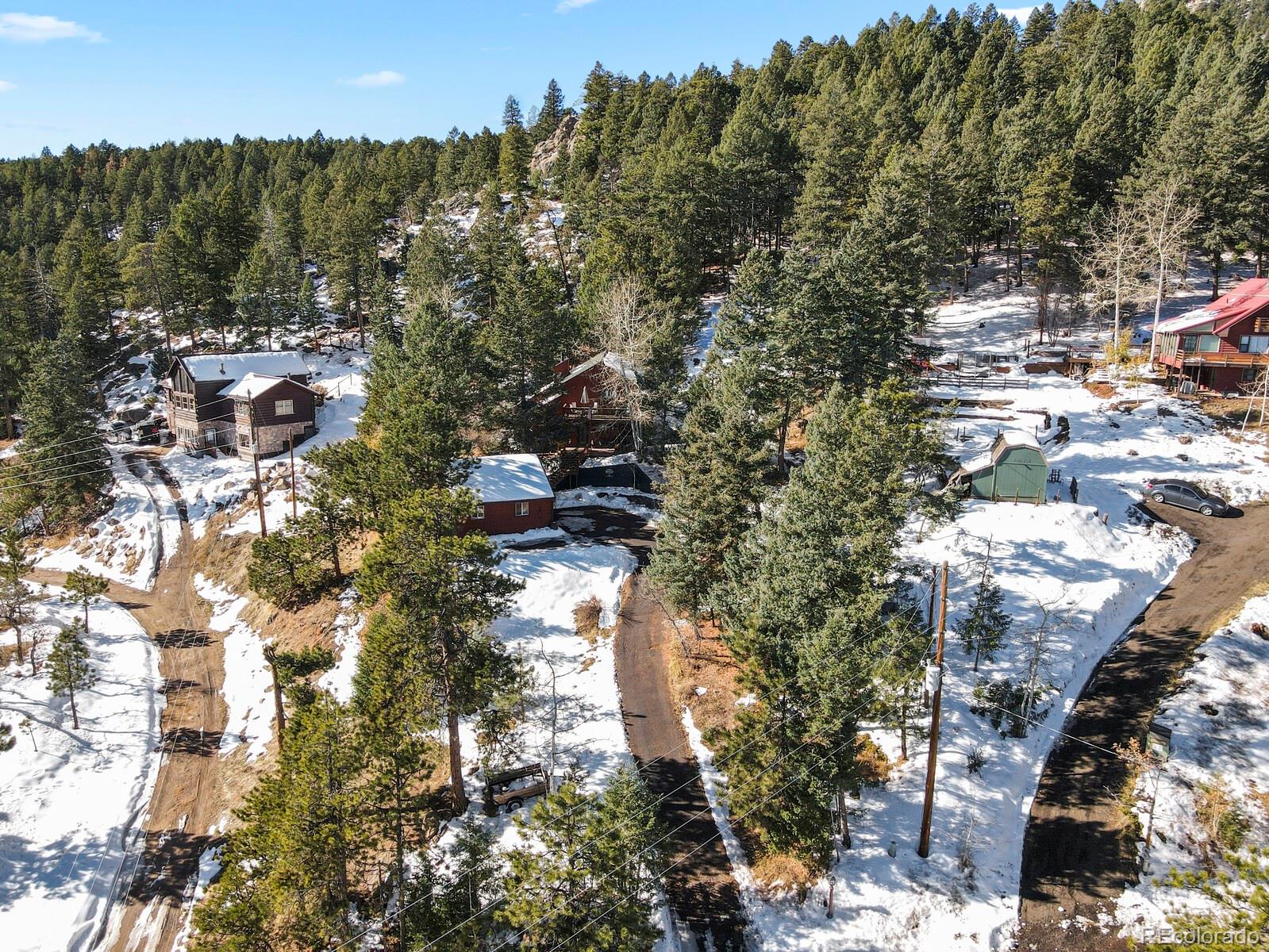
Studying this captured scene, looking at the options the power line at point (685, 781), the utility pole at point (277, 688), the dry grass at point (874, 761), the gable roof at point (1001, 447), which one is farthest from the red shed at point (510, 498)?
the gable roof at point (1001, 447)

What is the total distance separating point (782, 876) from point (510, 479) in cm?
2450

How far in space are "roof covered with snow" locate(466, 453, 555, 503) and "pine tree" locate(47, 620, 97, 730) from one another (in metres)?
19.4

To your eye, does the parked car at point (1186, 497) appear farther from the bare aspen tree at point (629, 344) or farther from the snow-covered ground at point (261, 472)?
the snow-covered ground at point (261, 472)

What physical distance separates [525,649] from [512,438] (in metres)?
19.5

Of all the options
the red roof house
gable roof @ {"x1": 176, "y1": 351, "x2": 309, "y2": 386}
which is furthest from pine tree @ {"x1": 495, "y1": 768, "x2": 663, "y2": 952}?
gable roof @ {"x1": 176, "y1": 351, "x2": 309, "y2": 386}

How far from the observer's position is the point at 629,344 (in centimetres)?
4491

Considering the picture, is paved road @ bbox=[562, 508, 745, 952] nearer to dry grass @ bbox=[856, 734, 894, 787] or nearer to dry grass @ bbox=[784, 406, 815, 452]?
dry grass @ bbox=[856, 734, 894, 787]

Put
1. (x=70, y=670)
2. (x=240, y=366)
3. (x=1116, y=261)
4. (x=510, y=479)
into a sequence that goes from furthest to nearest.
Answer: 1. (x=240, y=366)
2. (x=1116, y=261)
3. (x=510, y=479)
4. (x=70, y=670)

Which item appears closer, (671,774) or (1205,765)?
(1205,765)

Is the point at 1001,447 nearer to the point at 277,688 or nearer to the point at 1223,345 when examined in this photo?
the point at 1223,345

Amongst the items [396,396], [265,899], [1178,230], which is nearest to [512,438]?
[396,396]

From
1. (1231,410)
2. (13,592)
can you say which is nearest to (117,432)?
(13,592)

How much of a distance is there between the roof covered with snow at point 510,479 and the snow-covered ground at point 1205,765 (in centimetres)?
2823

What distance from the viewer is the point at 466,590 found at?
73.5 ft
